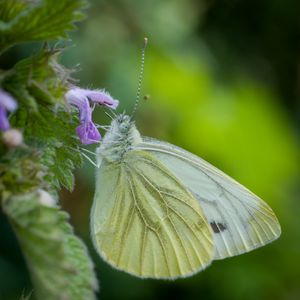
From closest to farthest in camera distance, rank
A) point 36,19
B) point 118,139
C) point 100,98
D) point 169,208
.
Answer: point 36,19
point 100,98
point 118,139
point 169,208

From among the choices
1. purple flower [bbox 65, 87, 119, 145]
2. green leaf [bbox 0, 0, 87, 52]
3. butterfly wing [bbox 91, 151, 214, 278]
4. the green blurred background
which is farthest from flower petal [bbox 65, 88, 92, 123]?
the green blurred background

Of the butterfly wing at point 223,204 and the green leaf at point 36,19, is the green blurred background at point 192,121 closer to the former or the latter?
the butterfly wing at point 223,204

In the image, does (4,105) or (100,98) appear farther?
(100,98)

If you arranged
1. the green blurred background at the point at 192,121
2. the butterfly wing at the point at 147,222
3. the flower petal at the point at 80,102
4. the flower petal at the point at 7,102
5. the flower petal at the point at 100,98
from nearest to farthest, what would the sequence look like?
1. the flower petal at the point at 7,102
2. the flower petal at the point at 80,102
3. the flower petal at the point at 100,98
4. the butterfly wing at the point at 147,222
5. the green blurred background at the point at 192,121

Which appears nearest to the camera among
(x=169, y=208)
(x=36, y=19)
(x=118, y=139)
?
(x=36, y=19)

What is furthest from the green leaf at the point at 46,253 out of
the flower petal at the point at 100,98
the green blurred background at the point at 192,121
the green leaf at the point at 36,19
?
the green blurred background at the point at 192,121

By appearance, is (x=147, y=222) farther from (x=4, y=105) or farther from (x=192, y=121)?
(x=192, y=121)

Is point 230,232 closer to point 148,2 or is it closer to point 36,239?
point 36,239

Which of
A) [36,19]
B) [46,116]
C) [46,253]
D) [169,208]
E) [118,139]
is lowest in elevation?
[169,208]

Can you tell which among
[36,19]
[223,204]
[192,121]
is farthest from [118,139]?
[192,121]
